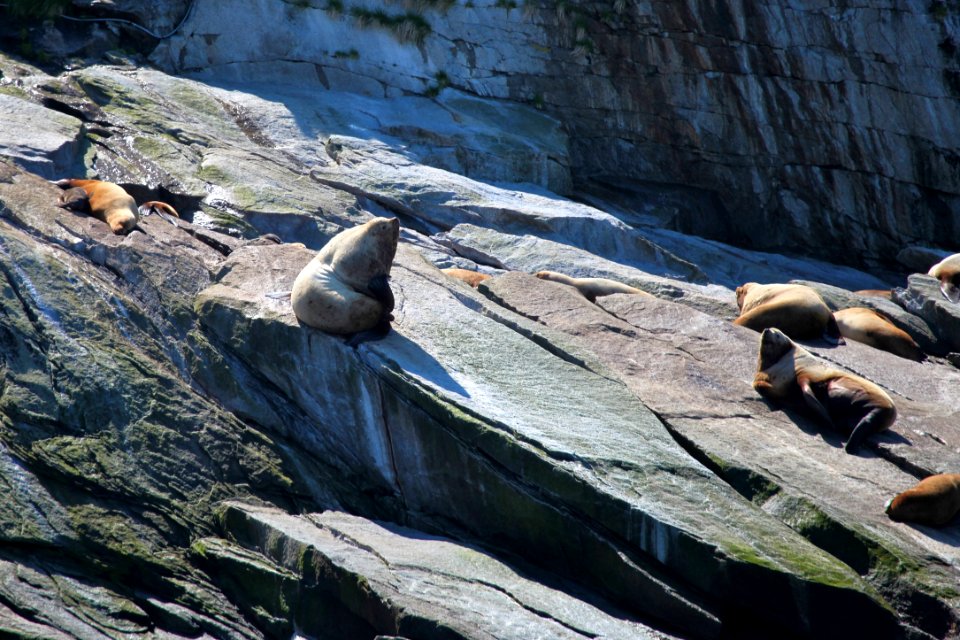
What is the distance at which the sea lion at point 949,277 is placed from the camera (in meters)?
13.4

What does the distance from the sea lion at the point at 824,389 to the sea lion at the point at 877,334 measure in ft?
10.2

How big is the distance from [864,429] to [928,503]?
3.42 ft

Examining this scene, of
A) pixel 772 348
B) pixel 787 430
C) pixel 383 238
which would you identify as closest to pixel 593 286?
pixel 772 348

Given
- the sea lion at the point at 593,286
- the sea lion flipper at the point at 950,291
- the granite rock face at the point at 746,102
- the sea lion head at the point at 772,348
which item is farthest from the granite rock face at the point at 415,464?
the granite rock face at the point at 746,102

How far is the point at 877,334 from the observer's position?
11.0 metres

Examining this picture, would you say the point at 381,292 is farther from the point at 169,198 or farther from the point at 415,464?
the point at 169,198

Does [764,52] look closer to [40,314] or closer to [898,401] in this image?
[898,401]

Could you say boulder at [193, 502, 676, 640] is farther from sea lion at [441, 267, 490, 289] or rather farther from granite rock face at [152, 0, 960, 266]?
granite rock face at [152, 0, 960, 266]

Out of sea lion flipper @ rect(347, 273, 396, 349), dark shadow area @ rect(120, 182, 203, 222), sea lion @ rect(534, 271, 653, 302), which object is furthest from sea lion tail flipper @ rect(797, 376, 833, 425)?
dark shadow area @ rect(120, 182, 203, 222)

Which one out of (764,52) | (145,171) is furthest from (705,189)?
(145,171)

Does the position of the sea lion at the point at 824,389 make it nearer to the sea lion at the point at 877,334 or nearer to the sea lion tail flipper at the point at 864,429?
the sea lion tail flipper at the point at 864,429

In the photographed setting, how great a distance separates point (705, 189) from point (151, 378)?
15858 millimetres

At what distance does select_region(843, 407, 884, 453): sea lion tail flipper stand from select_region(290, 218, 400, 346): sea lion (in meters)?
3.60

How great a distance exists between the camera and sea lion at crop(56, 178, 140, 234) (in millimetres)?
9234
